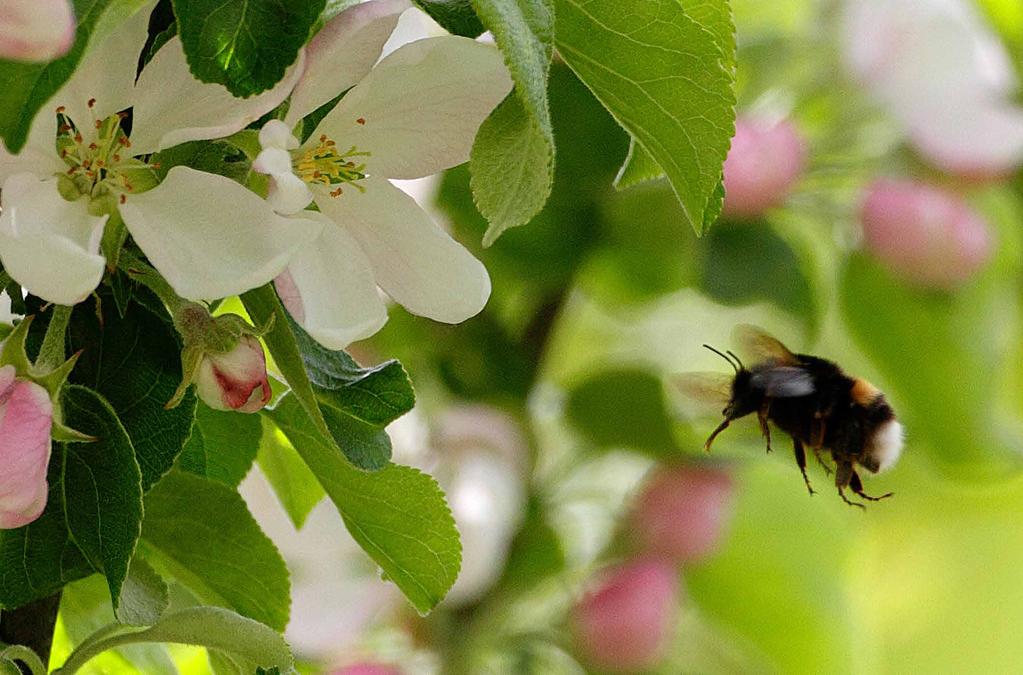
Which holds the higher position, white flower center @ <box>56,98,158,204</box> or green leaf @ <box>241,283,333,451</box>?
white flower center @ <box>56,98,158,204</box>

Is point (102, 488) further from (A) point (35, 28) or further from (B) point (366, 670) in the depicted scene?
(B) point (366, 670)

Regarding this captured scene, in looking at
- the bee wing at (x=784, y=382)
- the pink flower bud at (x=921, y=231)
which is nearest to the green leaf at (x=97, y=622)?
the bee wing at (x=784, y=382)

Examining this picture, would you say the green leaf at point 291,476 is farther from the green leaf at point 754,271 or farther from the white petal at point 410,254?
the green leaf at point 754,271

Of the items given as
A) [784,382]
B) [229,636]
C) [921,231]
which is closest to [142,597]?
[229,636]

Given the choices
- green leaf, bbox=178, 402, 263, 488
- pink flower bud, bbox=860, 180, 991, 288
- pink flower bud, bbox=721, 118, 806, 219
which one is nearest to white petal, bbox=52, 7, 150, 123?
green leaf, bbox=178, 402, 263, 488

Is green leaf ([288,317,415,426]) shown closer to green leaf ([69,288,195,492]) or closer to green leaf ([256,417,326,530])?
green leaf ([69,288,195,492])
